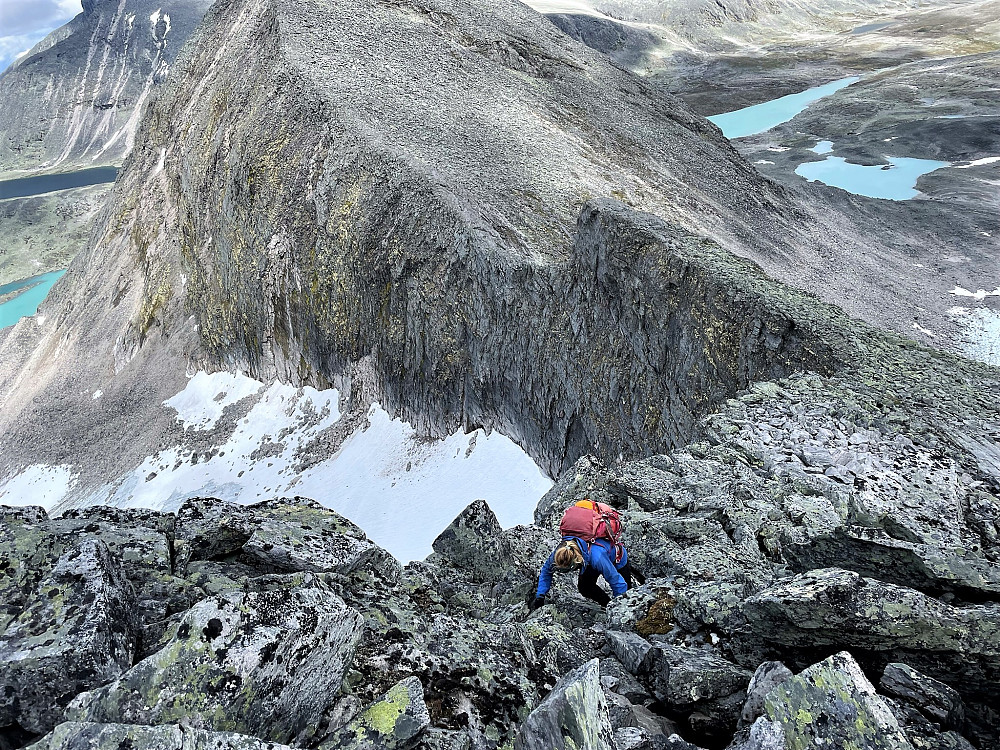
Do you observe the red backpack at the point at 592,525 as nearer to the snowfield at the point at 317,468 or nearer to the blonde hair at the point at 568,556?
the blonde hair at the point at 568,556

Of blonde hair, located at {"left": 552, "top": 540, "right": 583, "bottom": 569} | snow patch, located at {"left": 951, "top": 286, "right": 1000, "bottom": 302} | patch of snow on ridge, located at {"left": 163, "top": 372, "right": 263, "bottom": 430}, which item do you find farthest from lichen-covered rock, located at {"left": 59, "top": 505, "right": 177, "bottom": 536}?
snow patch, located at {"left": 951, "top": 286, "right": 1000, "bottom": 302}

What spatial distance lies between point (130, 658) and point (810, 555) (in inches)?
296

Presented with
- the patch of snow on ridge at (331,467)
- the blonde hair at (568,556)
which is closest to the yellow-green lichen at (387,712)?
the blonde hair at (568,556)

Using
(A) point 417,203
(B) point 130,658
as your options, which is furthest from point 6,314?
(B) point 130,658

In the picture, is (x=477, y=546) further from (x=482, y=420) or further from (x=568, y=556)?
(x=482, y=420)

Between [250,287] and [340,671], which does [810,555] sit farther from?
[250,287]

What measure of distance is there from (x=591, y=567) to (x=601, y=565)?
15 cm

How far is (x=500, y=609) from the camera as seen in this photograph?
905 centimetres

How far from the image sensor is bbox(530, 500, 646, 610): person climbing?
838 centimetres

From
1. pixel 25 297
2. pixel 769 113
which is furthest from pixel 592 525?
pixel 25 297

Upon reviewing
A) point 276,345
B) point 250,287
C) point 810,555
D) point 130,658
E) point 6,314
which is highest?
point 130,658

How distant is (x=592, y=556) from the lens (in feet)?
27.6

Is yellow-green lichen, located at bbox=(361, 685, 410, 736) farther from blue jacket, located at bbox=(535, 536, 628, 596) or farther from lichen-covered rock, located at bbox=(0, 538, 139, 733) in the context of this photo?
blue jacket, located at bbox=(535, 536, 628, 596)

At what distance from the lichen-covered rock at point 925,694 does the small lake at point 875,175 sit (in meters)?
54.2
